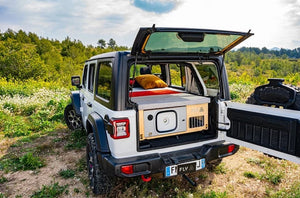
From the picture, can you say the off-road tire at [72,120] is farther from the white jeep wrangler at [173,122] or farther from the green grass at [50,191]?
the white jeep wrangler at [173,122]

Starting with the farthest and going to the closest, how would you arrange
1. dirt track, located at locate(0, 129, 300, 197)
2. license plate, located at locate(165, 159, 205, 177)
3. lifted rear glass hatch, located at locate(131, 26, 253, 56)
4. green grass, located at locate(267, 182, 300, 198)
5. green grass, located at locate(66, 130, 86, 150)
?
green grass, located at locate(66, 130, 86, 150) → dirt track, located at locate(0, 129, 300, 197) → green grass, located at locate(267, 182, 300, 198) → license plate, located at locate(165, 159, 205, 177) → lifted rear glass hatch, located at locate(131, 26, 253, 56)

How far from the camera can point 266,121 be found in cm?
228

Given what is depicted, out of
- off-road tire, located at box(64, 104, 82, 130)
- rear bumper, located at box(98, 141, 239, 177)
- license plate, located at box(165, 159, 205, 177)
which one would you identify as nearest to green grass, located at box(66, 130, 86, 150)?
off-road tire, located at box(64, 104, 82, 130)

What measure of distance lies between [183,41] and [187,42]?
71 mm

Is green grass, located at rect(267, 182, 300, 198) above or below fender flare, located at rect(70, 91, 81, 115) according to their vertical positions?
below

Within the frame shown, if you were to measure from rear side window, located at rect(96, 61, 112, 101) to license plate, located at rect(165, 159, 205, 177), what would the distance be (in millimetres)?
1176

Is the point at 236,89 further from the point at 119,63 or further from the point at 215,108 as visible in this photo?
the point at 119,63

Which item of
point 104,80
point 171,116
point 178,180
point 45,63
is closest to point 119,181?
point 178,180

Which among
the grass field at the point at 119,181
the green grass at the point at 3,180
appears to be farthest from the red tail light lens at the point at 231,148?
the green grass at the point at 3,180

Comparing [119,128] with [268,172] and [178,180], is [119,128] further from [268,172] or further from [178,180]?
[268,172]

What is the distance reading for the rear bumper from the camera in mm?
2428

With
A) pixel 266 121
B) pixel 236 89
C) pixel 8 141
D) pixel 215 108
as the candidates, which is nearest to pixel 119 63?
pixel 215 108

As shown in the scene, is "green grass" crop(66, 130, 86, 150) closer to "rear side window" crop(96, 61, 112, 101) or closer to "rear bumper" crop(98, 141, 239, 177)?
A: "rear side window" crop(96, 61, 112, 101)

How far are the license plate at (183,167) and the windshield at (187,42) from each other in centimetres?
145
